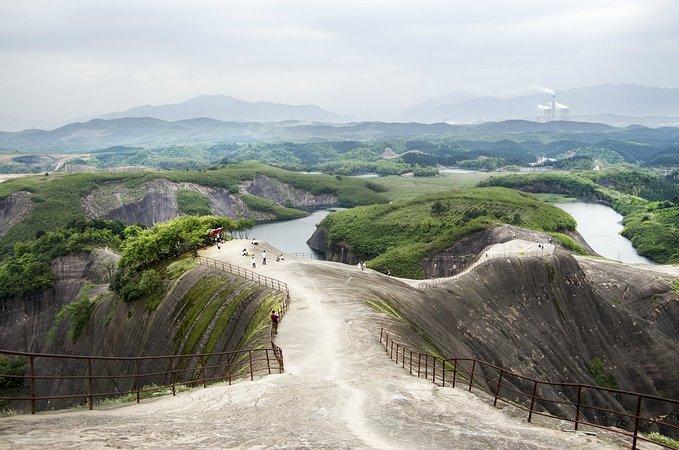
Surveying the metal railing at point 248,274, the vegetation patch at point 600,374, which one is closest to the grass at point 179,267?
the metal railing at point 248,274

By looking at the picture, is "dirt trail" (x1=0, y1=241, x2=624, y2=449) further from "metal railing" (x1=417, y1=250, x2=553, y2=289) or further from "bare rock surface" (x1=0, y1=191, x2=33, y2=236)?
"bare rock surface" (x1=0, y1=191, x2=33, y2=236)

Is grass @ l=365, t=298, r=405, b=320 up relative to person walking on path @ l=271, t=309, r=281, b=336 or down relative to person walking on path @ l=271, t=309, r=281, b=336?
down

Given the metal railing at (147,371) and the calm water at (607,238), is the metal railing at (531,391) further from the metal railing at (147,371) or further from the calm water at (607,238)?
the calm water at (607,238)

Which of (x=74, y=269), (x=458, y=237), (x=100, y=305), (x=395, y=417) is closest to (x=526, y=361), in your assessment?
(x=395, y=417)

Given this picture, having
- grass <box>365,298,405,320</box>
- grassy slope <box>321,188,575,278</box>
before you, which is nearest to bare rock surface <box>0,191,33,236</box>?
grassy slope <box>321,188,575,278</box>

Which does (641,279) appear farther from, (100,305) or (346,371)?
(100,305)
